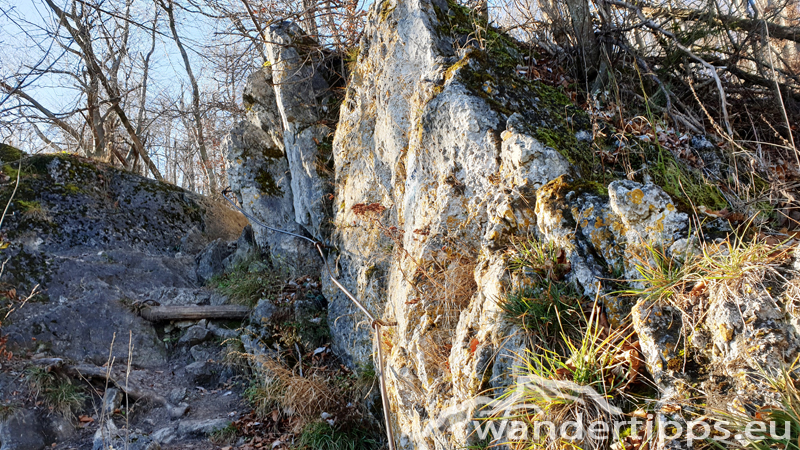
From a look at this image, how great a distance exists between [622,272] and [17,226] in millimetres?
8664

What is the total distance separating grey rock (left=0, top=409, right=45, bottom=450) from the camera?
4.50 metres

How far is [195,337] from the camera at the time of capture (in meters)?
6.47

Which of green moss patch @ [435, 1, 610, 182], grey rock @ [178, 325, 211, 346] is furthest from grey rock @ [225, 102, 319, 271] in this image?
green moss patch @ [435, 1, 610, 182]

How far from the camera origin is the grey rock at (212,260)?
7.89m

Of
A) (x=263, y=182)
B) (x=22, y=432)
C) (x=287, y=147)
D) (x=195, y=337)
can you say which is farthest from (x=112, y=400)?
(x=287, y=147)

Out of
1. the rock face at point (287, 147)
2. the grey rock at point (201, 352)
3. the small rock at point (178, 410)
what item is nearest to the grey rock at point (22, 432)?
the small rock at point (178, 410)

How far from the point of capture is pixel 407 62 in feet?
15.6

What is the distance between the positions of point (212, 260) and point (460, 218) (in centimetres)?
590

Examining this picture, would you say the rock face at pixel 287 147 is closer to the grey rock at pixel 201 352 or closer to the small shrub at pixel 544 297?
the grey rock at pixel 201 352

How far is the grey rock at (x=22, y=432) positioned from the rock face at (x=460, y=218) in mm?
3365

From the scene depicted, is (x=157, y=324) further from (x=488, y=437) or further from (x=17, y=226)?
(x=488, y=437)

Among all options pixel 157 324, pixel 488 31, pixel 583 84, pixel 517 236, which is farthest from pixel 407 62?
pixel 157 324

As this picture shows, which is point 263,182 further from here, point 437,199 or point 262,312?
point 437,199

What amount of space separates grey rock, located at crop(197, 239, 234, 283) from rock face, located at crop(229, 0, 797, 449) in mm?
2631
